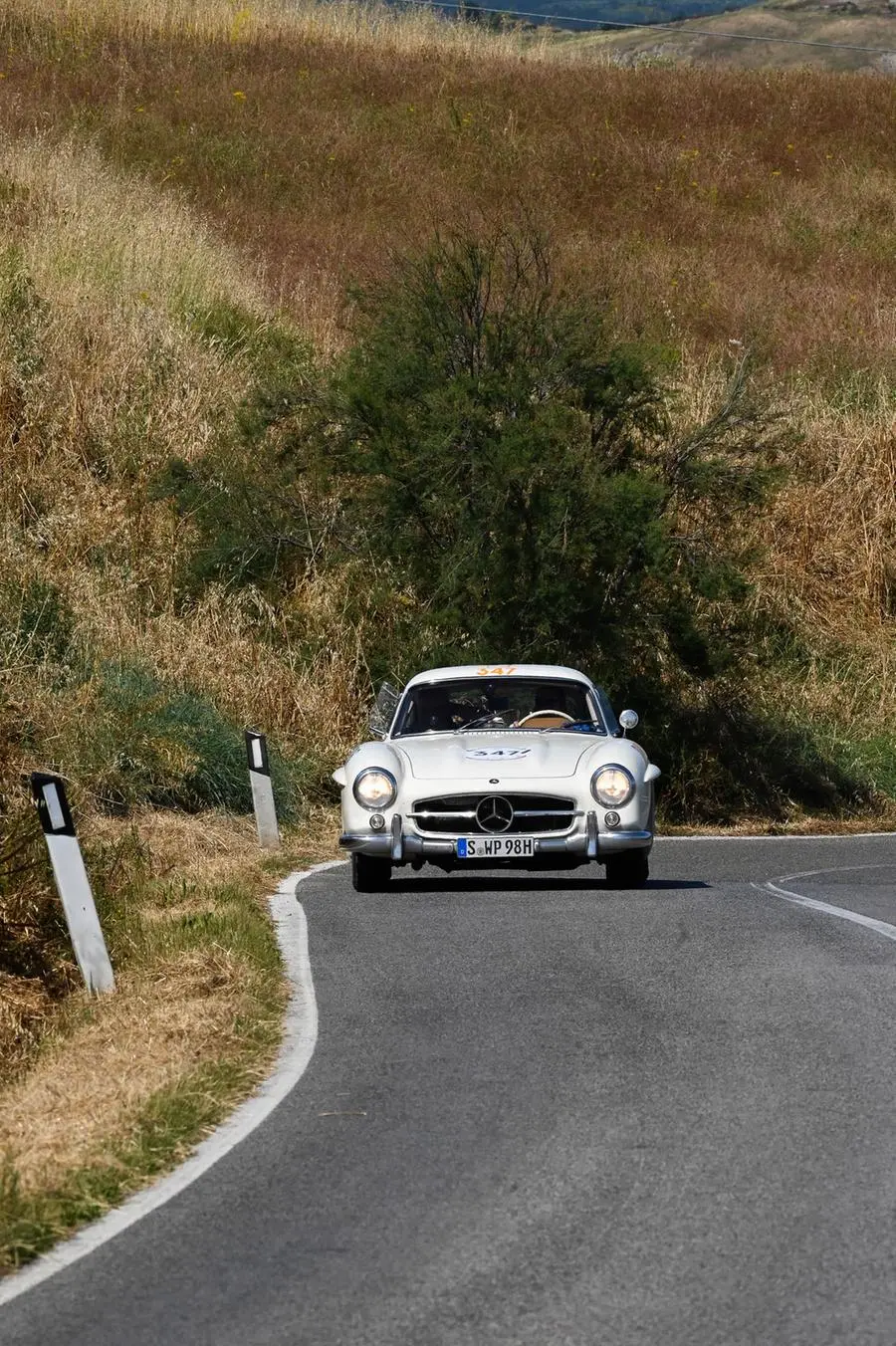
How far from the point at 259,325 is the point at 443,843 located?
758 inches

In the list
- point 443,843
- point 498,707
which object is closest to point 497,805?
point 443,843

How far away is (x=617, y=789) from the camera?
13266mm

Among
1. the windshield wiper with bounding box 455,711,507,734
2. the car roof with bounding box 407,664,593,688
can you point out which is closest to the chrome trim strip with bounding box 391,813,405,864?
the windshield wiper with bounding box 455,711,507,734

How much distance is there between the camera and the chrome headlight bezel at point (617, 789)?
13.2 meters

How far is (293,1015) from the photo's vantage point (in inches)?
357

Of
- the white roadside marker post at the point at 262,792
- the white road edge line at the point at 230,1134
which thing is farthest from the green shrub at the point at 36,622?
the white road edge line at the point at 230,1134

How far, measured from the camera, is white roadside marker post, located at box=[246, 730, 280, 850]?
17.0m

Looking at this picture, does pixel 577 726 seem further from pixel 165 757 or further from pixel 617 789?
pixel 165 757

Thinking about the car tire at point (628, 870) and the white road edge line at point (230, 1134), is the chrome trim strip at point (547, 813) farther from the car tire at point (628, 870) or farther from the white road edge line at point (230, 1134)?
the white road edge line at point (230, 1134)

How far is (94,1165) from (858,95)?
44.2 metres

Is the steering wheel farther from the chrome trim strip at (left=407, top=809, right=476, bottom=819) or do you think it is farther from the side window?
the chrome trim strip at (left=407, top=809, right=476, bottom=819)

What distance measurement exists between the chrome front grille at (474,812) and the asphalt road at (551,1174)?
87.4 inches

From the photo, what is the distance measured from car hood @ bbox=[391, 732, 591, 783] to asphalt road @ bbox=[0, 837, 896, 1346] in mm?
2408

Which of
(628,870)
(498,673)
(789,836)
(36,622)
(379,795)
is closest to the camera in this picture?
(379,795)
